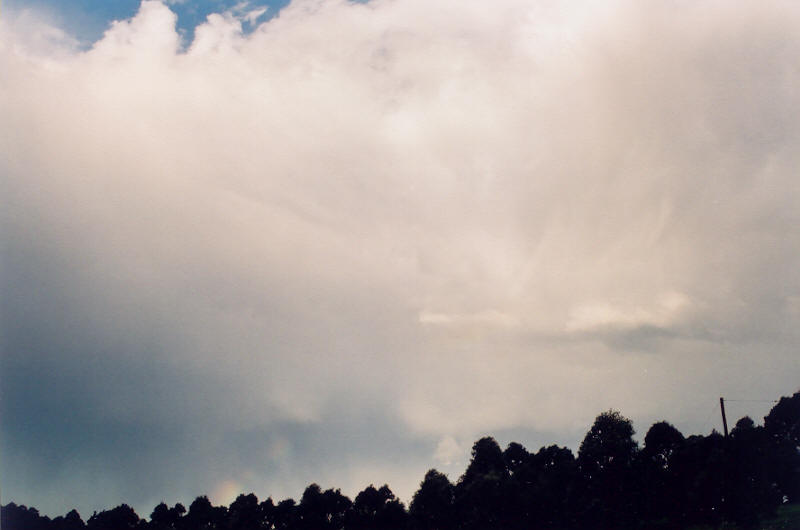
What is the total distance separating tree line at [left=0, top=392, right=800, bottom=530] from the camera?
83000 millimetres

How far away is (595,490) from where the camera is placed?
93562 millimetres

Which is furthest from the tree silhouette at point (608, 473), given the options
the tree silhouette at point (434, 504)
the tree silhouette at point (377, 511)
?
the tree silhouette at point (377, 511)

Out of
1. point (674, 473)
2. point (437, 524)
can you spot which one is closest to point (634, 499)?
point (674, 473)

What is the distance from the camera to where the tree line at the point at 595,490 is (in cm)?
8300

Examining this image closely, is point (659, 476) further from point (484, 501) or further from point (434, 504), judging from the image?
point (434, 504)

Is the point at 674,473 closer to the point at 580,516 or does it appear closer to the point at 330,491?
the point at 580,516

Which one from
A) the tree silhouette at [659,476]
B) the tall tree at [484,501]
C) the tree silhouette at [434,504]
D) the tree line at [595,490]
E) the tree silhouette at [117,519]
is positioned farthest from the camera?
the tree silhouette at [117,519]

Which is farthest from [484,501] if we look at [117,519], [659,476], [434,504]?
[117,519]

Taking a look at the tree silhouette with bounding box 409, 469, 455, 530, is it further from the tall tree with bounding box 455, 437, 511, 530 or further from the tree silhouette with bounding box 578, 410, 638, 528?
the tree silhouette with bounding box 578, 410, 638, 528

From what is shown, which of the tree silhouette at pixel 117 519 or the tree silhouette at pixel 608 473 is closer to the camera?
the tree silhouette at pixel 608 473

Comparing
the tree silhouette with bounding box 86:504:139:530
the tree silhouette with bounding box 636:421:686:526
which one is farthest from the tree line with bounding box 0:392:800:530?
the tree silhouette with bounding box 86:504:139:530

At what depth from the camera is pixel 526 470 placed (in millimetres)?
101875

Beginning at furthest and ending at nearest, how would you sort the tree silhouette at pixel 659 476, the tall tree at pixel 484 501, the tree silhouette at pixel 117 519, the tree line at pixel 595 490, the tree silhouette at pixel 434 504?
the tree silhouette at pixel 117 519 → the tree silhouette at pixel 434 504 → the tall tree at pixel 484 501 → the tree silhouette at pixel 659 476 → the tree line at pixel 595 490

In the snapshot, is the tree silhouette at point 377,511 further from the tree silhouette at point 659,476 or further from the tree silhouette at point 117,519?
the tree silhouette at point 117,519
